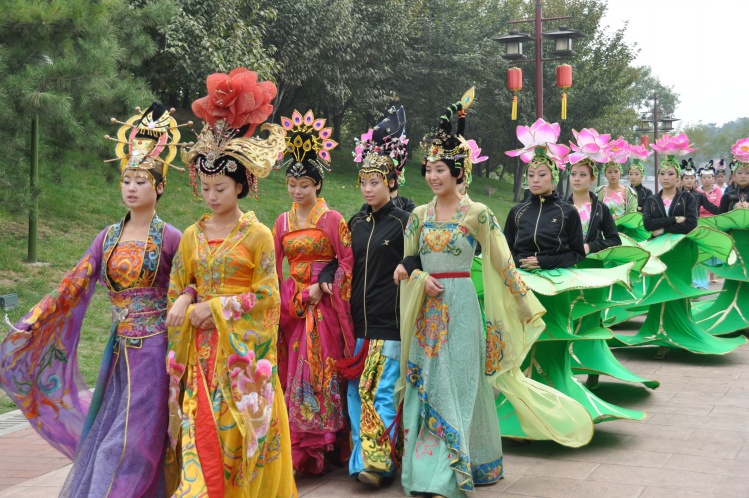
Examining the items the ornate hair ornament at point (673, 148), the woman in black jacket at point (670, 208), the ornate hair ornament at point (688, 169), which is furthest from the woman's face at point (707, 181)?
the woman in black jacket at point (670, 208)

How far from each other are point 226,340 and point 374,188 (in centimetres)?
174

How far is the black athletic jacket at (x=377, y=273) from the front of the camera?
569 cm

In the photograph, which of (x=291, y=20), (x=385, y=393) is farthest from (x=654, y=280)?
(x=291, y=20)

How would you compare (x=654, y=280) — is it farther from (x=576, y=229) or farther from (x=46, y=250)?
(x=46, y=250)

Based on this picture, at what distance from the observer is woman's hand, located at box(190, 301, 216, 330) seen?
14.5ft

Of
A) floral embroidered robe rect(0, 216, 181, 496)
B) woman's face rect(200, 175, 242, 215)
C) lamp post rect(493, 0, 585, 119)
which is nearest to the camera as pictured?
floral embroidered robe rect(0, 216, 181, 496)

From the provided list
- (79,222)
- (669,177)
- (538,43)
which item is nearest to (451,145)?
(669,177)

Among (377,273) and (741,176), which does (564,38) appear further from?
(377,273)

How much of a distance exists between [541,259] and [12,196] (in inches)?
267

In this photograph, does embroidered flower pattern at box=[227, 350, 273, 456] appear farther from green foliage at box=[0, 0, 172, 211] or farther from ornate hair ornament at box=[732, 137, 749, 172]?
ornate hair ornament at box=[732, 137, 749, 172]

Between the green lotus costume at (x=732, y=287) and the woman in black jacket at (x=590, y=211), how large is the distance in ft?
9.52

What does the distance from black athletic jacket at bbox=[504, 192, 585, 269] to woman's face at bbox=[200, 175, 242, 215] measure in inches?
108

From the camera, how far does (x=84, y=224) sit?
14.1 meters

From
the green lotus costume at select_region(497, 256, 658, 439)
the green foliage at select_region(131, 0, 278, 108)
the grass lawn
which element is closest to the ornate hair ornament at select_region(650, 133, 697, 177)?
the green lotus costume at select_region(497, 256, 658, 439)
